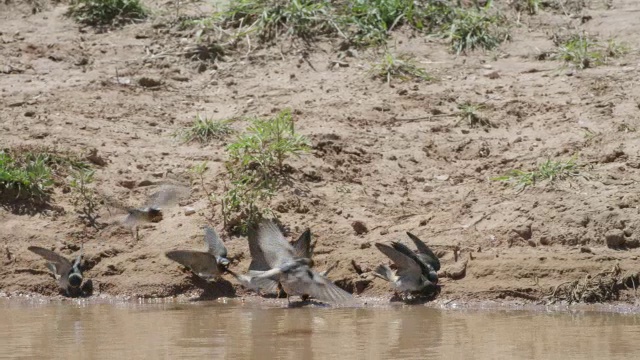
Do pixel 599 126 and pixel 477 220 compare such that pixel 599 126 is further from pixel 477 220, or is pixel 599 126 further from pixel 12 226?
pixel 12 226

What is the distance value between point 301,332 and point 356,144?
85.3 inches

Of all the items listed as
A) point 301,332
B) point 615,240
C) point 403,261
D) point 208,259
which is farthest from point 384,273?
point 615,240

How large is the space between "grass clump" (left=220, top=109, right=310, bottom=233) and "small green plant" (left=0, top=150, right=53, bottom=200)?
3.50 feet

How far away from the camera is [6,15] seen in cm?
930

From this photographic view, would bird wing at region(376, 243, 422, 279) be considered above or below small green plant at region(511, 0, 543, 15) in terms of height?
below

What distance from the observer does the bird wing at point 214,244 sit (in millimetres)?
6484

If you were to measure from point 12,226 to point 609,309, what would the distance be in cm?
333

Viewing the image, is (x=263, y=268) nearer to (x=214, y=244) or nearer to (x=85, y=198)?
(x=214, y=244)

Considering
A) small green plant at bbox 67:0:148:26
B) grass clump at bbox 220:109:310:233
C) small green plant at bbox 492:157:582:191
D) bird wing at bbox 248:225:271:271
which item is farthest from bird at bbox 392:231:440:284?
small green plant at bbox 67:0:148:26

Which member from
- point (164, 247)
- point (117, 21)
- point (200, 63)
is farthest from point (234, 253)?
point (117, 21)

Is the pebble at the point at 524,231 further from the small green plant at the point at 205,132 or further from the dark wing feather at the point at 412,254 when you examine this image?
the small green plant at the point at 205,132

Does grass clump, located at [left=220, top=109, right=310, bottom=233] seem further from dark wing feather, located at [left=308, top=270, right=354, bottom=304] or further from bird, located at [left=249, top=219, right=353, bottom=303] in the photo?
dark wing feather, located at [left=308, top=270, right=354, bottom=304]

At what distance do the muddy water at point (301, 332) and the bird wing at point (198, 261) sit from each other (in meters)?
0.17

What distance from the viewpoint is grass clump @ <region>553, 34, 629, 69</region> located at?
8.33 meters
